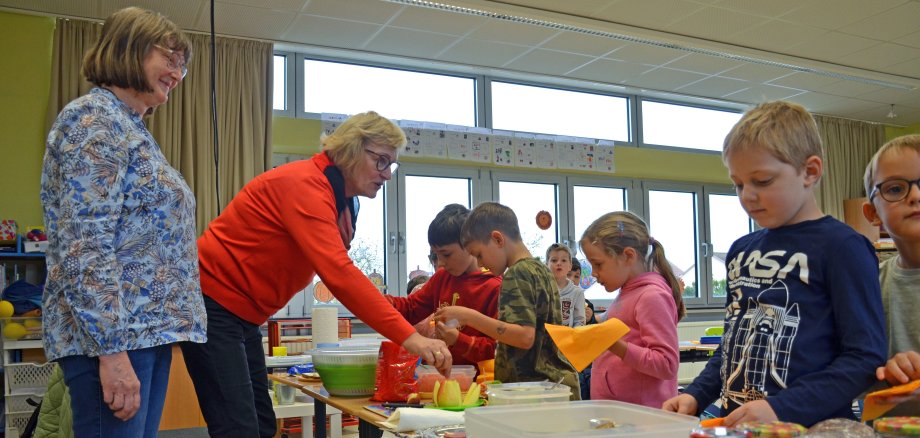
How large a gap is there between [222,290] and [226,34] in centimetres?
407

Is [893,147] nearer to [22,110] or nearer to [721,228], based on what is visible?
[22,110]

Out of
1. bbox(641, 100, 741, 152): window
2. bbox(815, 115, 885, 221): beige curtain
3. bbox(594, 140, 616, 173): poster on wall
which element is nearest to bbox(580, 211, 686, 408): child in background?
bbox(594, 140, 616, 173): poster on wall

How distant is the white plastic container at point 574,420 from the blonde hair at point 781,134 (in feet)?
1.60

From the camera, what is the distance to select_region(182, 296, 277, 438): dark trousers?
1.79m

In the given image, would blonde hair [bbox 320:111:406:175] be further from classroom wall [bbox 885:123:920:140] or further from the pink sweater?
classroom wall [bbox 885:123:920:140]

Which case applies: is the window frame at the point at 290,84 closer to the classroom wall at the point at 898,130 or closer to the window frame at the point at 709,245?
the window frame at the point at 709,245

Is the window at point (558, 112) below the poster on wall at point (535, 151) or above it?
above

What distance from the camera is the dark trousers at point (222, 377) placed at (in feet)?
5.88

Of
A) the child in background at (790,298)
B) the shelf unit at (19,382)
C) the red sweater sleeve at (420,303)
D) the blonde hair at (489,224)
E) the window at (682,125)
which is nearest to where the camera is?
the child in background at (790,298)

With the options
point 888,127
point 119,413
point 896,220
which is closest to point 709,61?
point 888,127

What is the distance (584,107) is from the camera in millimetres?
7285

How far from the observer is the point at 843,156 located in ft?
26.7

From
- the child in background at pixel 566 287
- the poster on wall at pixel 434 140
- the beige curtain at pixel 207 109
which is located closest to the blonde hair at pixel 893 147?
the child in background at pixel 566 287

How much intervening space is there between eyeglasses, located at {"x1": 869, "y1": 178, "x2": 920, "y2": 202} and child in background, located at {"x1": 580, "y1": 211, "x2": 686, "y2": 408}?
633 mm
